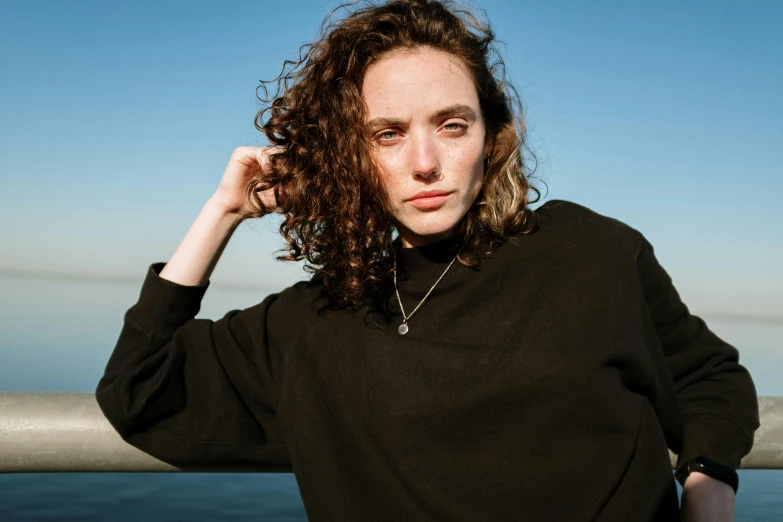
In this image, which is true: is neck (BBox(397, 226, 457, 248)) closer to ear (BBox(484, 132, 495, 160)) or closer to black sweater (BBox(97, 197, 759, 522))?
Answer: black sweater (BBox(97, 197, 759, 522))

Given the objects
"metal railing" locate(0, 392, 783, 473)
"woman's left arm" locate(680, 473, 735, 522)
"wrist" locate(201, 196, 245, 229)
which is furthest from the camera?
"wrist" locate(201, 196, 245, 229)

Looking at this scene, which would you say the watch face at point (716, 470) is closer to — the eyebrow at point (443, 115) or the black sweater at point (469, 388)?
the black sweater at point (469, 388)

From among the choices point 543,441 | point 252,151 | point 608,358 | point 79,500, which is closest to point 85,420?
point 252,151

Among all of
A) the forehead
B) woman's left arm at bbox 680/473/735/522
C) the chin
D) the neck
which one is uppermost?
the forehead

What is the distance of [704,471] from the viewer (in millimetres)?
1752

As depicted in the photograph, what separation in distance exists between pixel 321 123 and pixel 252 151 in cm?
28

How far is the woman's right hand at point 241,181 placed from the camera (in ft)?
7.04

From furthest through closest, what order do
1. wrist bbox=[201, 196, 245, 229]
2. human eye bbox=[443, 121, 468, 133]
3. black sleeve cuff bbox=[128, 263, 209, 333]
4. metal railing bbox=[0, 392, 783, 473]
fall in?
wrist bbox=[201, 196, 245, 229]
black sleeve cuff bbox=[128, 263, 209, 333]
human eye bbox=[443, 121, 468, 133]
metal railing bbox=[0, 392, 783, 473]

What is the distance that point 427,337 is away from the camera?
182 cm

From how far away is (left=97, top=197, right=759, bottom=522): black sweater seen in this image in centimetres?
165

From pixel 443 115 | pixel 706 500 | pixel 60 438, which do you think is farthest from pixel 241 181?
pixel 706 500

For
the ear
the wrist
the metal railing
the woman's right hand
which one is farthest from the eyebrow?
the metal railing

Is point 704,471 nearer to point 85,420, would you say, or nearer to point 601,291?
point 601,291

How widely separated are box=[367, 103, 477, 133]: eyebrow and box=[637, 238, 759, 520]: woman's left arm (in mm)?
602
